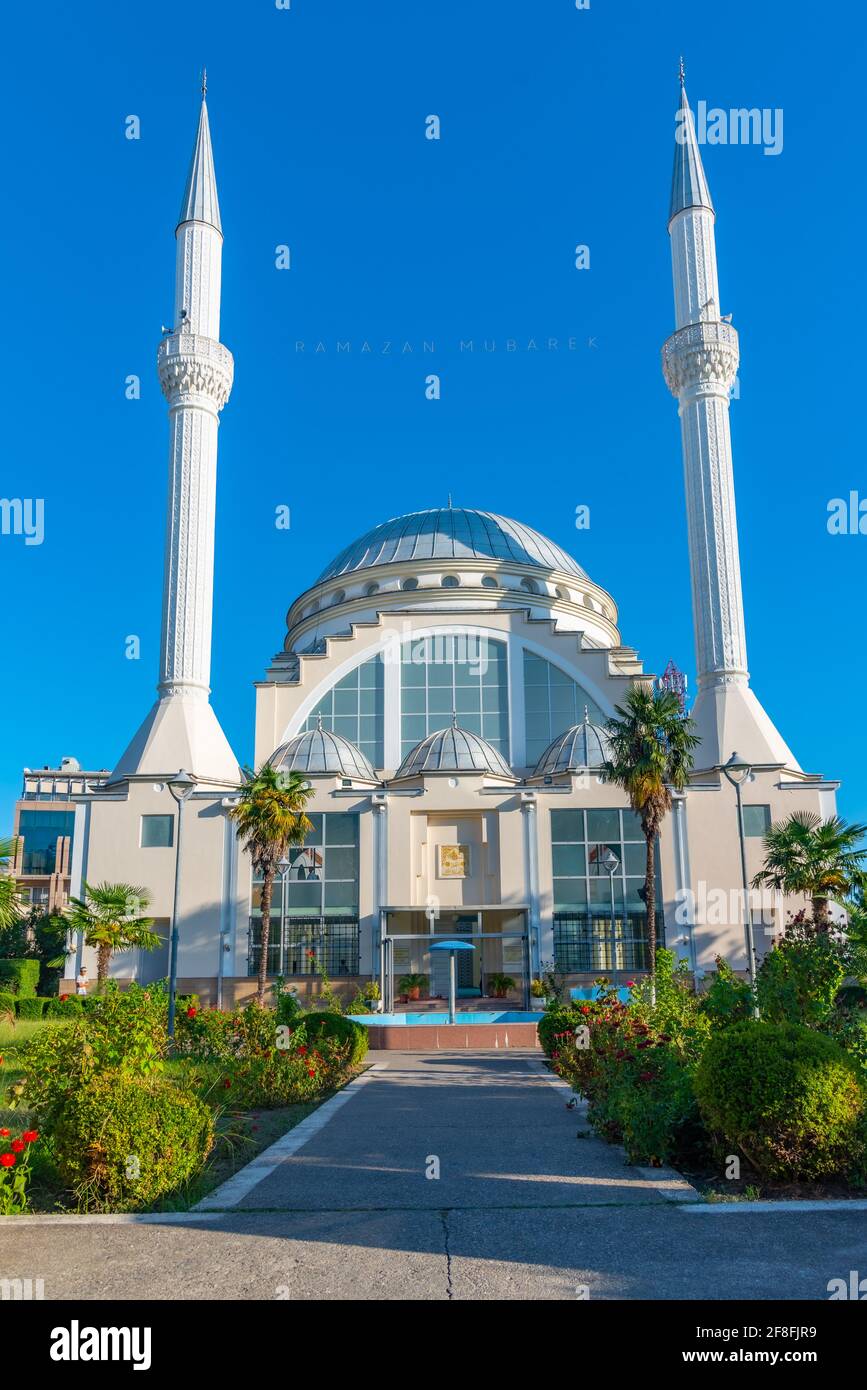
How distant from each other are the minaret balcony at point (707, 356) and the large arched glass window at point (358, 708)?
1687 centimetres

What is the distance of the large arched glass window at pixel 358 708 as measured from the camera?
139ft

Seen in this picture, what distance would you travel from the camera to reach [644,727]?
98.4 ft

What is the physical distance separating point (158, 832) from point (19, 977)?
752 cm

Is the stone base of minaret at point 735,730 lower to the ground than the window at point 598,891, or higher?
higher

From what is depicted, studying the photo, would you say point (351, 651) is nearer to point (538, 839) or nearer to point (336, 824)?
→ point (336, 824)

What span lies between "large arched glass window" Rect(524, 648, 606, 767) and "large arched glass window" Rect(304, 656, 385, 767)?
5957 millimetres

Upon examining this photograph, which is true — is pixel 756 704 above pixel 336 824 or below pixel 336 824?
above

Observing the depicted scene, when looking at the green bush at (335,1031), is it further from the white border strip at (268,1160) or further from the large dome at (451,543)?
the large dome at (451,543)

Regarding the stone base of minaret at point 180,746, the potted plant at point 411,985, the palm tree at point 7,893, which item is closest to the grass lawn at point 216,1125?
the palm tree at point 7,893

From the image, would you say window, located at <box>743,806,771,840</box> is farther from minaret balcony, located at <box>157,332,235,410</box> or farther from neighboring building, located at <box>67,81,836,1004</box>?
minaret balcony, located at <box>157,332,235,410</box>

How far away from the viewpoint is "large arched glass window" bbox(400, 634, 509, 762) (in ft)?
138

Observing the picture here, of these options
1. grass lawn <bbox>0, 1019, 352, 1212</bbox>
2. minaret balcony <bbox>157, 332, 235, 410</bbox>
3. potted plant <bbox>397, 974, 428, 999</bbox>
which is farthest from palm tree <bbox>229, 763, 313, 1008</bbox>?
minaret balcony <bbox>157, 332, 235, 410</bbox>

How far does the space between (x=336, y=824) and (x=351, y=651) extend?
9.01 meters
